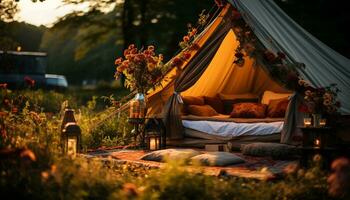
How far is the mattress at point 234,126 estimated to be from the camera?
7.98 m

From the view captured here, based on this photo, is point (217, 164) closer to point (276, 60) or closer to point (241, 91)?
point (276, 60)

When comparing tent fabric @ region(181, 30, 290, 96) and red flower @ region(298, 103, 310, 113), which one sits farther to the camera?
tent fabric @ region(181, 30, 290, 96)

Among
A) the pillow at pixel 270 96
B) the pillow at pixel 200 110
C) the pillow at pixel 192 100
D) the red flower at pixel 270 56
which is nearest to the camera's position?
the red flower at pixel 270 56

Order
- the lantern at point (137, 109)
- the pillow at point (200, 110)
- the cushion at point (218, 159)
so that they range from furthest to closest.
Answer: the pillow at point (200, 110), the lantern at point (137, 109), the cushion at point (218, 159)

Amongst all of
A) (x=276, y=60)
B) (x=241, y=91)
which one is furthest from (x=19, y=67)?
(x=276, y=60)

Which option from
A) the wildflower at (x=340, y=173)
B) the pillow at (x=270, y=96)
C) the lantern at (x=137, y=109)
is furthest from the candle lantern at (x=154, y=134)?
the wildflower at (x=340, y=173)

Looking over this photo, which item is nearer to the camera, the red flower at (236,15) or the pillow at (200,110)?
the red flower at (236,15)

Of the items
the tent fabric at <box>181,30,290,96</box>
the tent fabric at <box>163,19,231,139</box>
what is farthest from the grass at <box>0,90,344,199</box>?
the tent fabric at <box>181,30,290,96</box>

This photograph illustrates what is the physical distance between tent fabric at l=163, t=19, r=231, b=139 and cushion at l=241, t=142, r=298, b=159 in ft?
3.65

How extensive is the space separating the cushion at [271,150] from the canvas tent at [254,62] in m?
0.37

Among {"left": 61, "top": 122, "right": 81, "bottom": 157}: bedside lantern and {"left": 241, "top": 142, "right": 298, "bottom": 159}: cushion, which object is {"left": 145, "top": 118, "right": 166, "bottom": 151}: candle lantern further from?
{"left": 61, "top": 122, "right": 81, "bottom": 157}: bedside lantern

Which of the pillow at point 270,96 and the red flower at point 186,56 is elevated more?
the red flower at point 186,56

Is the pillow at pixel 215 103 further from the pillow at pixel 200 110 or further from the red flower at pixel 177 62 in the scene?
the red flower at pixel 177 62

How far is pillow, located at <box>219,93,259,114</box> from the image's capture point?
31.8 feet
